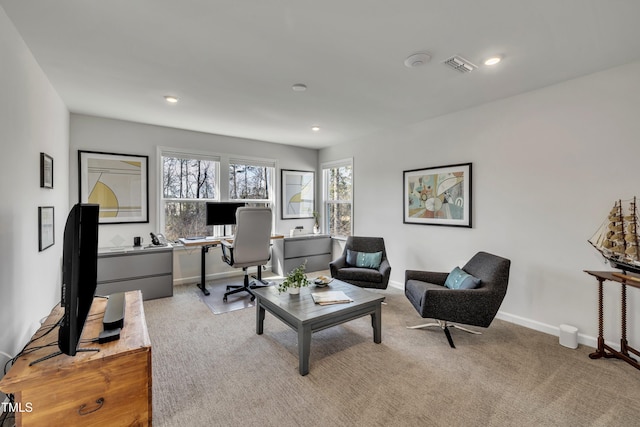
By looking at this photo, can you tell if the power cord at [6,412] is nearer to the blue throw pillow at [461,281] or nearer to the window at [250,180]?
the blue throw pillow at [461,281]

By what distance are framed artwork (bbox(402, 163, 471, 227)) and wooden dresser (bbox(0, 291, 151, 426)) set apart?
11.4ft

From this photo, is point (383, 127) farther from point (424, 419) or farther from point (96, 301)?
point (96, 301)

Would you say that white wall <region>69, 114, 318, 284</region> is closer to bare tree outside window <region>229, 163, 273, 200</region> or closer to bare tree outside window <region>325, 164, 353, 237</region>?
bare tree outside window <region>229, 163, 273, 200</region>

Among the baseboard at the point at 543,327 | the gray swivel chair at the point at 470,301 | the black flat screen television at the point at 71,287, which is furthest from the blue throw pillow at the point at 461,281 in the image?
the black flat screen television at the point at 71,287

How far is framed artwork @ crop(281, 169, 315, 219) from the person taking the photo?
5.71 meters

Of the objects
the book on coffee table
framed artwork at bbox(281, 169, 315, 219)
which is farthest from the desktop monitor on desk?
the book on coffee table

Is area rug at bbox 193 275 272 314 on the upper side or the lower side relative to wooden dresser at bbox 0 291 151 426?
lower

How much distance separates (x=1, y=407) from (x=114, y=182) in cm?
313

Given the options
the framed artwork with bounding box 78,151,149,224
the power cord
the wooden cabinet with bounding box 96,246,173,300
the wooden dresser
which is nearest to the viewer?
the wooden dresser

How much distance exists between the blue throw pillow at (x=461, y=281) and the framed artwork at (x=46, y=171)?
396 centimetres

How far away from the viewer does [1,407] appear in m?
1.61

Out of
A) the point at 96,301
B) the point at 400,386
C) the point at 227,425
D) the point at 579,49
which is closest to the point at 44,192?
the point at 96,301

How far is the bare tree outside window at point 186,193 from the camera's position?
4.59 metres

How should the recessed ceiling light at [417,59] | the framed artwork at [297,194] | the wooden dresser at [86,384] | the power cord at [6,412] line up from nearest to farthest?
the wooden dresser at [86,384] → the power cord at [6,412] → the recessed ceiling light at [417,59] → the framed artwork at [297,194]
